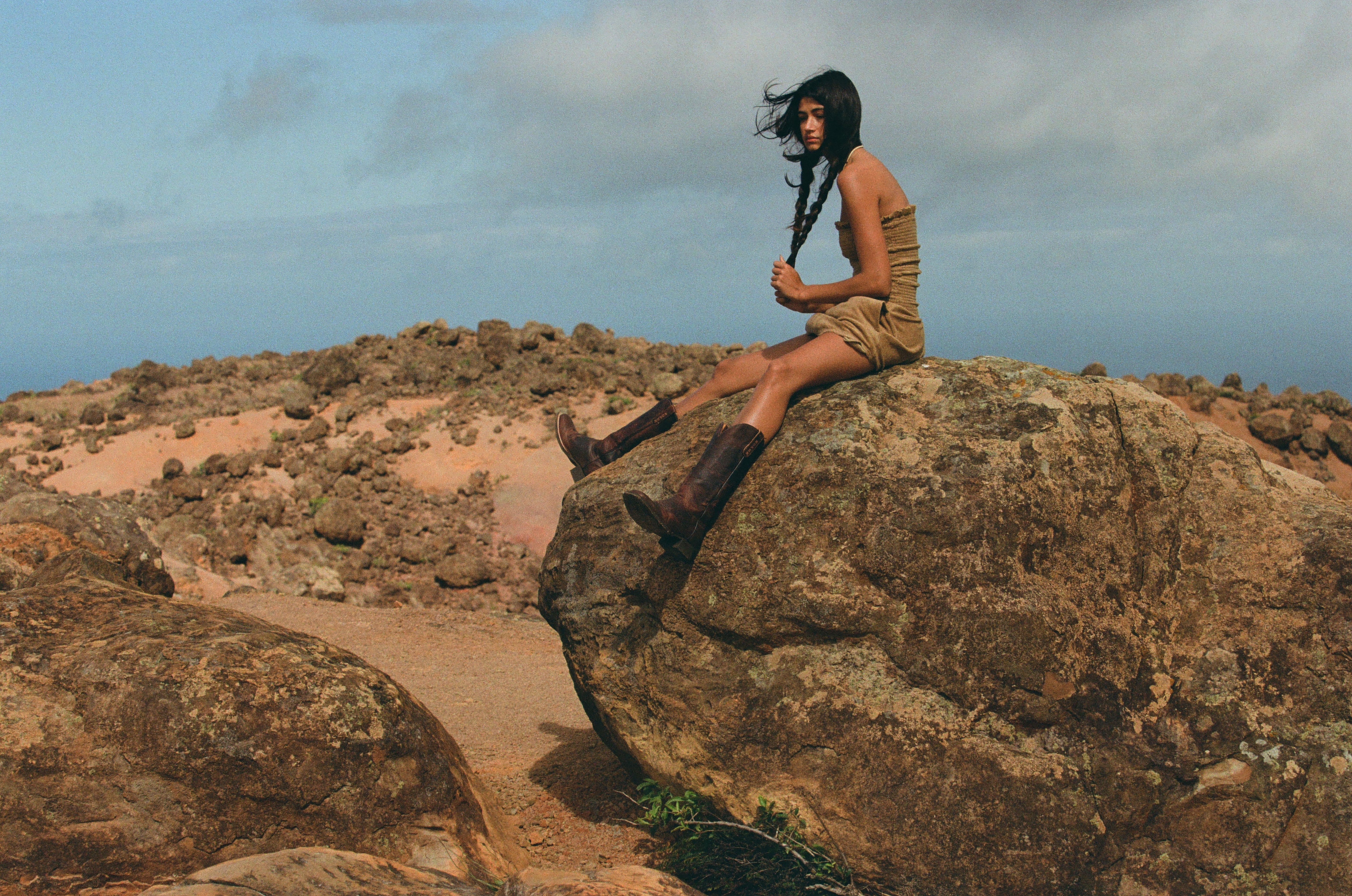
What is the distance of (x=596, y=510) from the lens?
5.02 m

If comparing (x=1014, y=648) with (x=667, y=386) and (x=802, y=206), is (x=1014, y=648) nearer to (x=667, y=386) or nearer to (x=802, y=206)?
(x=802, y=206)

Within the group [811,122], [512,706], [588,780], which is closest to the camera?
[811,122]

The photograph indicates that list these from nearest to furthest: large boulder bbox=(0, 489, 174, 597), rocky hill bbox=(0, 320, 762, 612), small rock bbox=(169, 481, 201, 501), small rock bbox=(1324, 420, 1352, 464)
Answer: large boulder bbox=(0, 489, 174, 597) → rocky hill bbox=(0, 320, 762, 612) → small rock bbox=(169, 481, 201, 501) → small rock bbox=(1324, 420, 1352, 464)

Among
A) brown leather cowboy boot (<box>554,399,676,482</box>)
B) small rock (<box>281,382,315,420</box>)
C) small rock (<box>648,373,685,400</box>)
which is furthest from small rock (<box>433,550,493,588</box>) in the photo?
brown leather cowboy boot (<box>554,399,676,482</box>)

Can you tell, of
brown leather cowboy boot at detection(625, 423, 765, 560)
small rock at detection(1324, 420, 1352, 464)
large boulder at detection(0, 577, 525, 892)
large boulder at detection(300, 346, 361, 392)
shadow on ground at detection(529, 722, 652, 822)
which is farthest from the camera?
small rock at detection(1324, 420, 1352, 464)

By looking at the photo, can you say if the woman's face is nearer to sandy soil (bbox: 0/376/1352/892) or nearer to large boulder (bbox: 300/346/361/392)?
sandy soil (bbox: 0/376/1352/892)

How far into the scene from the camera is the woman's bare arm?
485cm

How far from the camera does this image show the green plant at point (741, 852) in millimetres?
4332

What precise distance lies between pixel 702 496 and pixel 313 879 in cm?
204

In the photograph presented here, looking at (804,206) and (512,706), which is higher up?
(804,206)

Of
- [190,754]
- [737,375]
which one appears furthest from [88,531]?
[737,375]

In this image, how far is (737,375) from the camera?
5277 millimetres

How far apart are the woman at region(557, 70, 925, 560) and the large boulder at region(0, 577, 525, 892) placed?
1.51 meters

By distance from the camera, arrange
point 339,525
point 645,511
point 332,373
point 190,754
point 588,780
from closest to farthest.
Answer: point 190,754, point 645,511, point 588,780, point 339,525, point 332,373
